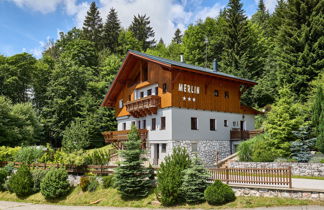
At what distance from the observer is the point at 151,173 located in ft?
61.1

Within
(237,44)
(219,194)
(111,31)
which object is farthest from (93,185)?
(111,31)

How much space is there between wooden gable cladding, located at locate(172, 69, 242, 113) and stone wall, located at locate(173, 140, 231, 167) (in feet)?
10.7

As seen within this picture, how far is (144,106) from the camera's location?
2708 centimetres

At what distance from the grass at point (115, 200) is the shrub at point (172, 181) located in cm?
60

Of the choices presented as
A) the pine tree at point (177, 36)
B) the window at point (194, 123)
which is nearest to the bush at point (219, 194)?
the window at point (194, 123)

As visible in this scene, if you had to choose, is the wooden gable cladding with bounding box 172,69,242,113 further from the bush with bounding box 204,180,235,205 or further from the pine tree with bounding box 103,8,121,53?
the pine tree with bounding box 103,8,121,53

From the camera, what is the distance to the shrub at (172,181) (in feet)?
51.6

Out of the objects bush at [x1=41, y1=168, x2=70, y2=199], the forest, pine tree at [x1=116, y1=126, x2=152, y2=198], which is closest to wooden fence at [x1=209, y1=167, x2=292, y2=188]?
pine tree at [x1=116, y1=126, x2=152, y2=198]

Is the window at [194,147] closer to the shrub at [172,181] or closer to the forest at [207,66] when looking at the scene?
the forest at [207,66]

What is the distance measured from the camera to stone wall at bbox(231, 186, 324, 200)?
12962 millimetres

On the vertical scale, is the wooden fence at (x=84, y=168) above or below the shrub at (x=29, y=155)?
below

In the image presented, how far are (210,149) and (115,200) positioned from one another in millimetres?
11873

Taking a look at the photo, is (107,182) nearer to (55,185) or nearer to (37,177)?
(55,185)

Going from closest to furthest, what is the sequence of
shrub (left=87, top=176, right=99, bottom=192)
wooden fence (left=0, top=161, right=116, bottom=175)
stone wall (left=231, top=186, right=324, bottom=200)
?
stone wall (left=231, top=186, right=324, bottom=200), shrub (left=87, top=176, right=99, bottom=192), wooden fence (left=0, top=161, right=116, bottom=175)
